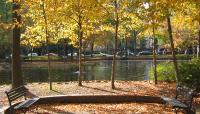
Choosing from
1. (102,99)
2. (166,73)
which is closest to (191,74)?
(166,73)

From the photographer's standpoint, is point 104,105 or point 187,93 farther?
point 104,105

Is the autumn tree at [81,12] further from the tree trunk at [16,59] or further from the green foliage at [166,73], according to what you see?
the green foliage at [166,73]

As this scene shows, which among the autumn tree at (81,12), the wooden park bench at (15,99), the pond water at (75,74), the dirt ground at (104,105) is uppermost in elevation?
the autumn tree at (81,12)

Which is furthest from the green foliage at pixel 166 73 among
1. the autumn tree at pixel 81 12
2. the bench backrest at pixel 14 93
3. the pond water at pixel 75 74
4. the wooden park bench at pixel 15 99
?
the pond water at pixel 75 74

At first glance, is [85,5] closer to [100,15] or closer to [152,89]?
[100,15]

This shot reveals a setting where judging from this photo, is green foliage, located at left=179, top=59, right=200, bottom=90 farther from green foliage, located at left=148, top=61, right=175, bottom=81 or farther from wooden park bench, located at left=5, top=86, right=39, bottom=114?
wooden park bench, located at left=5, top=86, right=39, bottom=114

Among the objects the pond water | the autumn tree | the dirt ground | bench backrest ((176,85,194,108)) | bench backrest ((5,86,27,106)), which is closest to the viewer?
bench backrest ((176,85,194,108))

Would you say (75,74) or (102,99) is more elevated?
(102,99)

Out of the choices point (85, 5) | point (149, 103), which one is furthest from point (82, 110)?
point (85, 5)

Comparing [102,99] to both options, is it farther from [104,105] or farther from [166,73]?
[166,73]

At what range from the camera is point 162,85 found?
19781 mm

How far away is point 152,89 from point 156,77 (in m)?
1.90

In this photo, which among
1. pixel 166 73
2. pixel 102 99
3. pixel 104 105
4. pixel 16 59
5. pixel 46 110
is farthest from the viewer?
pixel 166 73

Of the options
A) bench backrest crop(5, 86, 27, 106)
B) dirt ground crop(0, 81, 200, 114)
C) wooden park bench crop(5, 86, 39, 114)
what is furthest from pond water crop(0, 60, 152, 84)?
wooden park bench crop(5, 86, 39, 114)
